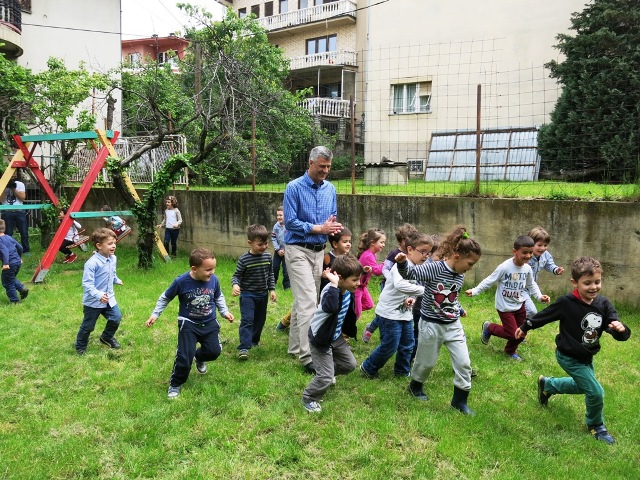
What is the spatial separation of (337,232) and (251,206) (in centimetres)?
594

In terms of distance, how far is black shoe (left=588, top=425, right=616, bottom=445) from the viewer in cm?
382

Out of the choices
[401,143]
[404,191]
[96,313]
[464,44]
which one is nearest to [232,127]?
[404,191]

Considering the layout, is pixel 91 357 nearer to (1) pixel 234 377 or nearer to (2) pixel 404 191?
(1) pixel 234 377

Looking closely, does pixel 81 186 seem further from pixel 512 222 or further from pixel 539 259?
pixel 539 259

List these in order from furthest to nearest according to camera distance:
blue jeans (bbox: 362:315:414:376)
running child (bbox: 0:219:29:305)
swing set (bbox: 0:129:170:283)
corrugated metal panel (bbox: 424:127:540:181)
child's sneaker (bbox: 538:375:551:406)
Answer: corrugated metal panel (bbox: 424:127:540:181) → swing set (bbox: 0:129:170:283) → running child (bbox: 0:219:29:305) → blue jeans (bbox: 362:315:414:376) → child's sneaker (bbox: 538:375:551:406)

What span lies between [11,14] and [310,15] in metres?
14.5

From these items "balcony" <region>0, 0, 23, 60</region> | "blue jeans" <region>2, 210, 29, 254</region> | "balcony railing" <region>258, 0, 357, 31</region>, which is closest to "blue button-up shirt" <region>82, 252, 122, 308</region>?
"blue jeans" <region>2, 210, 29, 254</region>

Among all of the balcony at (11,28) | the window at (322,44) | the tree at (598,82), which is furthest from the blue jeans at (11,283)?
the window at (322,44)

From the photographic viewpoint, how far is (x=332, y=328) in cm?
414

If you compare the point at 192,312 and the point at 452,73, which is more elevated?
the point at 452,73

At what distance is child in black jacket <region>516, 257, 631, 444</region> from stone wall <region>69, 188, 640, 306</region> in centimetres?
339

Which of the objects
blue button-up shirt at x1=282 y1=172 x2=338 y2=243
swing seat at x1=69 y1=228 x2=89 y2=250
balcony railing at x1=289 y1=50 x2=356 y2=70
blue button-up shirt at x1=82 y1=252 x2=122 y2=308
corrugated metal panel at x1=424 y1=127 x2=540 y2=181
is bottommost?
swing seat at x1=69 y1=228 x2=89 y2=250

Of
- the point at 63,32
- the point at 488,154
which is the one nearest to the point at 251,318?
the point at 488,154

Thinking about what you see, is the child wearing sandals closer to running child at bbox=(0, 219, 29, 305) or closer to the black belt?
the black belt
